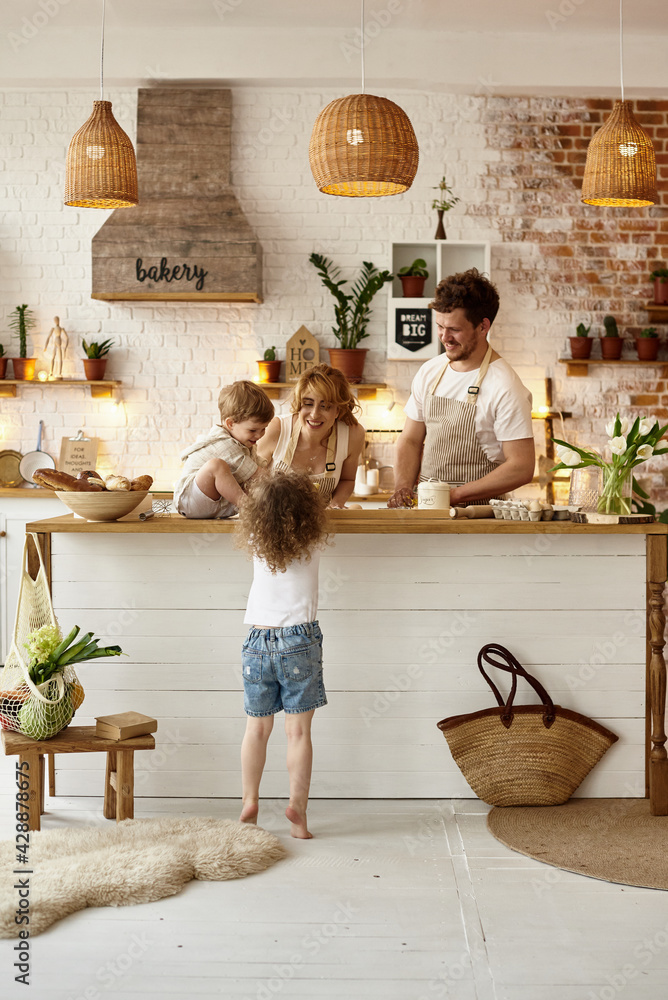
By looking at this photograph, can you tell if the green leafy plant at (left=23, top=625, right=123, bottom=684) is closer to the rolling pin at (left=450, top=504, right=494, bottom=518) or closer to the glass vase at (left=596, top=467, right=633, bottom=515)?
the rolling pin at (left=450, top=504, right=494, bottom=518)

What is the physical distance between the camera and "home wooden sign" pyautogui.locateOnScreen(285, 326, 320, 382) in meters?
5.52

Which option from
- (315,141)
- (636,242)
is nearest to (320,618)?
(315,141)

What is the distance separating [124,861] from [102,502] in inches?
43.7

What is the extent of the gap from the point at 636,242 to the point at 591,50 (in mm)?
1107

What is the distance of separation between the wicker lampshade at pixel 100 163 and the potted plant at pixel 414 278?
2.26m

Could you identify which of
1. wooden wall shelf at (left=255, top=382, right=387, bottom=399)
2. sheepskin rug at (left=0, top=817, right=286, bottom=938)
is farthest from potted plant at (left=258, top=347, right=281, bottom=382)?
sheepskin rug at (left=0, top=817, right=286, bottom=938)

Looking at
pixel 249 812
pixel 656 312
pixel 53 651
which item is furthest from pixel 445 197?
pixel 249 812

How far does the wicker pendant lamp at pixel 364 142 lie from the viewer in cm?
292

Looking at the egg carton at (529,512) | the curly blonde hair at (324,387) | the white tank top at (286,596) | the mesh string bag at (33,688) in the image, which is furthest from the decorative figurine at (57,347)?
the egg carton at (529,512)

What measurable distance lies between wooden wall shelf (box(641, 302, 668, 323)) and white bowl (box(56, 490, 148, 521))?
355 cm

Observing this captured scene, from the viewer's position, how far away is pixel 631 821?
2893 millimetres

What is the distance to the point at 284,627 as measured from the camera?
108 inches

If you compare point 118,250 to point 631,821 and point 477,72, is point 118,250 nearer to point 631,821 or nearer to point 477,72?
point 477,72

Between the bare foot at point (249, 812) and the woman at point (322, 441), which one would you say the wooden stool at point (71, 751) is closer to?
the bare foot at point (249, 812)
